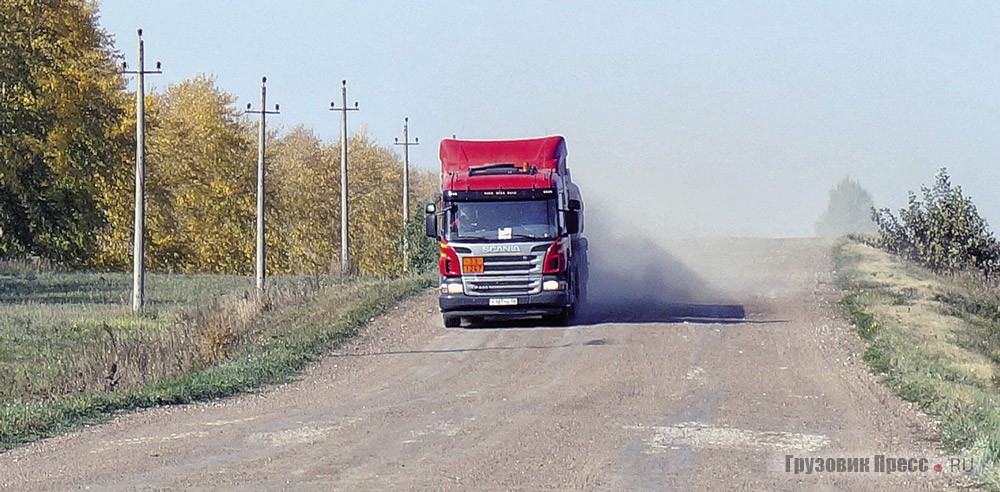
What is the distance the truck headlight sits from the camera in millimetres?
24672

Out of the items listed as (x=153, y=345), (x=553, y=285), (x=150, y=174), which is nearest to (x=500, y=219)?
(x=553, y=285)

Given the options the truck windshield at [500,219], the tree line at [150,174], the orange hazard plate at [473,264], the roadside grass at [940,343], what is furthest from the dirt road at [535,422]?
the tree line at [150,174]

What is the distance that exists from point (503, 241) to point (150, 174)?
41.5 m

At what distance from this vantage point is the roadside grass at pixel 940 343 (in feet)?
44.6

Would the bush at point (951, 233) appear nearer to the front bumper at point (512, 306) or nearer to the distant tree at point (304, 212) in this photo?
the front bumper at point (512, 306)

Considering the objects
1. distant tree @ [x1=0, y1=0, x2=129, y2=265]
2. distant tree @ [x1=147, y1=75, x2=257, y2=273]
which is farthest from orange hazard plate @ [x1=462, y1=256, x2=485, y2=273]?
distant tree @ [x1=147, y1=75, x2=257, y2=273]

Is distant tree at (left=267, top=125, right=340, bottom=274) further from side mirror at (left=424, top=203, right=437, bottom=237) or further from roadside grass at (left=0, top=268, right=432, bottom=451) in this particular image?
side mirror at (left=424, top=203, right=437, bottom=237)

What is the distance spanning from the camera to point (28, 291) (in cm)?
4150

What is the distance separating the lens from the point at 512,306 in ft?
81.8

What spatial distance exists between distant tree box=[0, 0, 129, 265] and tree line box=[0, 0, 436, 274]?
52mm

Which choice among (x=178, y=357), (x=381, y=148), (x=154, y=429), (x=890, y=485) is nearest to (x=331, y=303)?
(x=178, y=357)

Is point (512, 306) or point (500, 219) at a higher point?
point (500, 219)

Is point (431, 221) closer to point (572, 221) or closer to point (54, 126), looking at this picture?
point (572, 221)

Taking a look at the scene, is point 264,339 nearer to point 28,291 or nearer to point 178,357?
point 178,357
